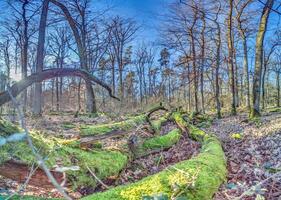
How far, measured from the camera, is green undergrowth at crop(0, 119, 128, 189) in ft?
11.5

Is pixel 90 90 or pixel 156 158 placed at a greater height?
pixel 90 90

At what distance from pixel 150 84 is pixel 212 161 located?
118ft

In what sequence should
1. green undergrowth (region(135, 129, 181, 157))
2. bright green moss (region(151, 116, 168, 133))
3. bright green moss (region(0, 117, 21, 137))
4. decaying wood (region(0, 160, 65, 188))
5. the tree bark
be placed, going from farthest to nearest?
the tree bark < bright green moss (region(151, 116, 168, 133)) < green undergrowth (region(135, 129, 181, 157)) < bright green moss (region(0, 117, 21, 137)) < decaying wood (region(0, 160, 65, 188))

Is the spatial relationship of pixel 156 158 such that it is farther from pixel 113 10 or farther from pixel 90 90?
pixel 113 10

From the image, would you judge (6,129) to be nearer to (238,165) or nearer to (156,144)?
(156,144)

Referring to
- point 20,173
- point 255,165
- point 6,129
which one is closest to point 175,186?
point 20,173

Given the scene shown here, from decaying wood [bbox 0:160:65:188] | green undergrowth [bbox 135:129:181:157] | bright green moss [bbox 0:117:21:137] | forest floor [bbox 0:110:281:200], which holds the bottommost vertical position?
forest floor [bbox 0:110:281:200]

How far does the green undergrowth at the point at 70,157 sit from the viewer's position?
11.5ft

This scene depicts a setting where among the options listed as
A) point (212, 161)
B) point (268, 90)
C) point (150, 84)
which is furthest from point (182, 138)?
point (268, 90)

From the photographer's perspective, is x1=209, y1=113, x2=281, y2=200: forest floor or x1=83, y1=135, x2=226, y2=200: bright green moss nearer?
x1=83, y1=135, x2=226, y2=200: bright green moss

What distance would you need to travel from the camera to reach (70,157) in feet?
12.5

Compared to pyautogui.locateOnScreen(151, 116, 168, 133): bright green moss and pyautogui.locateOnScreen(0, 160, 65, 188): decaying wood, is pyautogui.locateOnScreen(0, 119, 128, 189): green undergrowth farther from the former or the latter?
Result: pyautogui.locateOnScreen(151, 116, 168, 133): bright green moss

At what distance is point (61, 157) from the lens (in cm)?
375

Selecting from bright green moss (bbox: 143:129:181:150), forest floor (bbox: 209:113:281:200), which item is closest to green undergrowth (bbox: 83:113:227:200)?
forest floor (bbox: 209:113:281:200)
